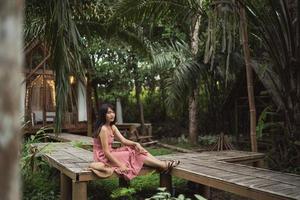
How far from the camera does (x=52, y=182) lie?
759cm

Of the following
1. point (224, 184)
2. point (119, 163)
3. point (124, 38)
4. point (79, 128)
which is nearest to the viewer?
point (224, 184)

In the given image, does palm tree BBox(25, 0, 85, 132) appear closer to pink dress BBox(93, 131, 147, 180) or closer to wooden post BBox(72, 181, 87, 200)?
wooden post BBox(72, 181, 87, 200)

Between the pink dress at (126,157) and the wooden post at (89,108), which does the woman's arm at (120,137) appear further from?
the wooden post at (89,108)

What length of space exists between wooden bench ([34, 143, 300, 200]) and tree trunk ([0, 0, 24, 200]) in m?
3.46

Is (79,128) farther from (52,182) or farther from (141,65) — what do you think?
(52,182)

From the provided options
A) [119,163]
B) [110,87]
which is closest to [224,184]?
[119,163]

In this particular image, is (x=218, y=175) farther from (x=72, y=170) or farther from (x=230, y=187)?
(x=72, y=170)

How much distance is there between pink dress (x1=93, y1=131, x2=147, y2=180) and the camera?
553 cm

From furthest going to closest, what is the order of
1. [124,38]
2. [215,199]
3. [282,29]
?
[124,38] → [215,199] → [282,29]

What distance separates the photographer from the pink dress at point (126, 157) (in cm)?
553

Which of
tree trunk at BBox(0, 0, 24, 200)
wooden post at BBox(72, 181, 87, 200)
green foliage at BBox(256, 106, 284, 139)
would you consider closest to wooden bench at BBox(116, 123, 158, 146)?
green foliage at BBox(256, 106, 284, 139)

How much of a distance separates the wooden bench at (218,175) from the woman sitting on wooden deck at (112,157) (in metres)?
0.13

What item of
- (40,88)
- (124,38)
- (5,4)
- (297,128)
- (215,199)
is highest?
(124,38)

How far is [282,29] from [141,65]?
9852 mm
